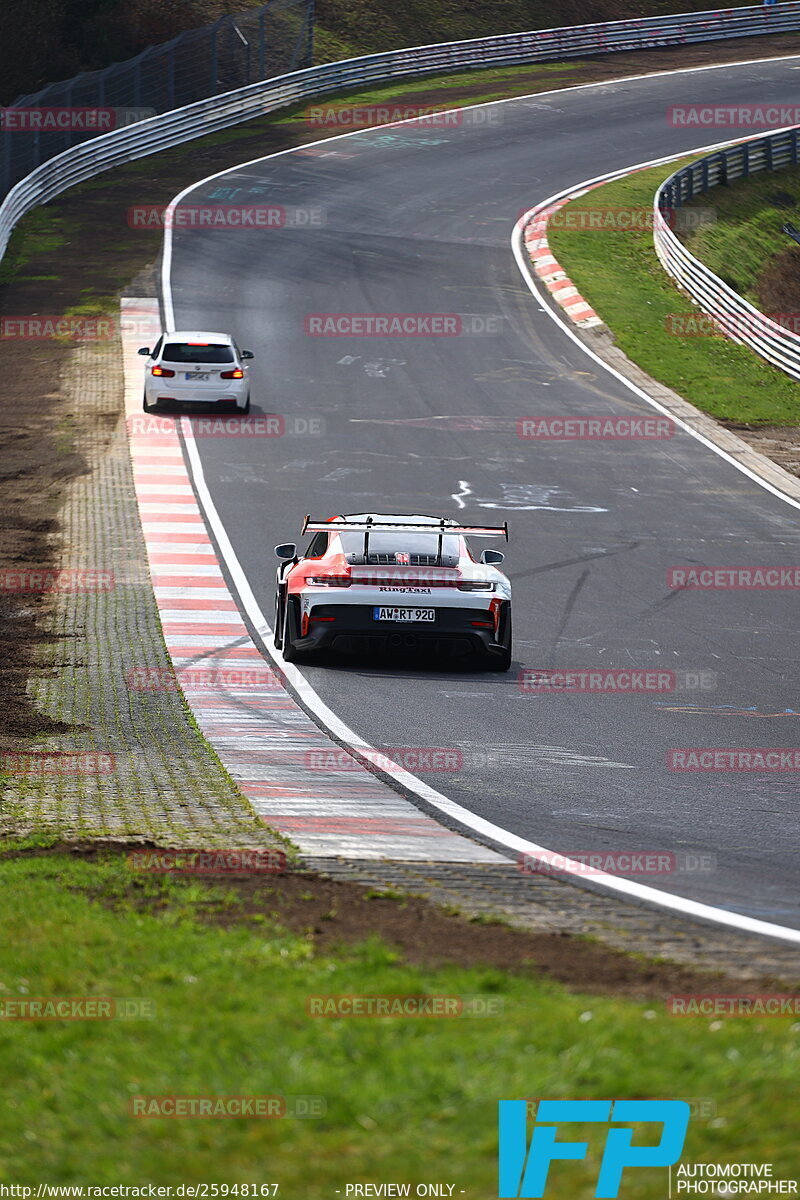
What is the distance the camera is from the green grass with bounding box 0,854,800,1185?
4.21m

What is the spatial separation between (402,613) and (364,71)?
51.4 m

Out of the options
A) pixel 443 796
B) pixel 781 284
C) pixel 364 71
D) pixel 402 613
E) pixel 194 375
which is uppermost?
pixel 364 71

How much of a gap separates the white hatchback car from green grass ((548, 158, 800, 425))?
33.6ft

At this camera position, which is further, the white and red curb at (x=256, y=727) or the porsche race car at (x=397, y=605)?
the porsche race car at (x=397, y=605)

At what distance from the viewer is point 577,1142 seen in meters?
4.28

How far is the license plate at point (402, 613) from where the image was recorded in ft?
46.2

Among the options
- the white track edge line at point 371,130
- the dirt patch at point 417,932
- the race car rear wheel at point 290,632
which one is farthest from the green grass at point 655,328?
the dirt patch at point 417,932

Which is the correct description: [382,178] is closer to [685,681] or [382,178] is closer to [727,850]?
[685,681]

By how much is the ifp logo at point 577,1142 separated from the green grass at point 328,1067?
0.05m

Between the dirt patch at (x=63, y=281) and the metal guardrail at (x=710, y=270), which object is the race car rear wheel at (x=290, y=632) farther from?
the metal guardrail at (x=710, y=270)

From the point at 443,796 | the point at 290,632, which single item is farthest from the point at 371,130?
the point at 443,796

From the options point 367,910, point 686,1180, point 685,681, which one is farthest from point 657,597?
point 686,1180

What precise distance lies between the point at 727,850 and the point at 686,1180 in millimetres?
4800

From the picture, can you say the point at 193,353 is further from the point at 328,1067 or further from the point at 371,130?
the point at 371,130
